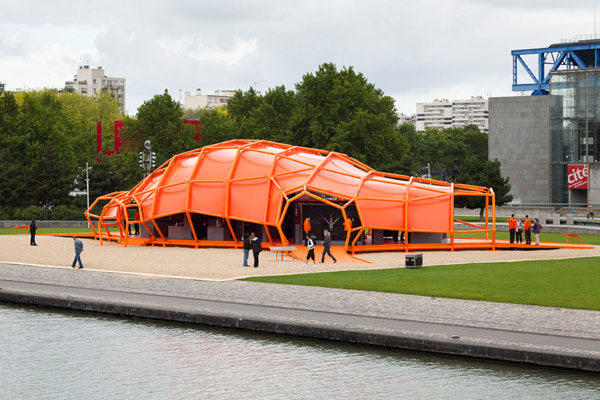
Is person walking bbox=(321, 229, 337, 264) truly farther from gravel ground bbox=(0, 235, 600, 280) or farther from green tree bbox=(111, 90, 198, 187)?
green tree bbox=(111, 90, 198, 187)

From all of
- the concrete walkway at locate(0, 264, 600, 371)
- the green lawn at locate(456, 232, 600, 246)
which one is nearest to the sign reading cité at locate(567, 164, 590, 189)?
the green lawn at locate(456, 232, 600, 246)

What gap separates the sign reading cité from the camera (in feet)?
296

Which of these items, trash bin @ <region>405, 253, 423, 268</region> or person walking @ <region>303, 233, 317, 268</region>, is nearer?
trash bin @ <region>405, 253, 423, 268</region>

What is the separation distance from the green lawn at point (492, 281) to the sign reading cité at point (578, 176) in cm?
5907

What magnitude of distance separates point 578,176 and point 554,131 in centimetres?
595

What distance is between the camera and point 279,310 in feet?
71.4

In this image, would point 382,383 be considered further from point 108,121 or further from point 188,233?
point 108,121

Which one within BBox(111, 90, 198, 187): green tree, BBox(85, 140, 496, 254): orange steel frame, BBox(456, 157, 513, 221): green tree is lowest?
BBox(85, 140, 496, 254): orange steel frame

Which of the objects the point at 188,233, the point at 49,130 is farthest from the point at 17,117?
the point at 188,233

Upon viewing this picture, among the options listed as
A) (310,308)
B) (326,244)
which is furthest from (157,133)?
(310,308)

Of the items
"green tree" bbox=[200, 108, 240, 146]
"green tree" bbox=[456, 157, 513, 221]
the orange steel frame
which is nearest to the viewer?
the orange steel frame

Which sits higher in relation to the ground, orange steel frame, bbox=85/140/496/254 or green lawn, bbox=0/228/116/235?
orange steel frame, bbox=85/140/496/254

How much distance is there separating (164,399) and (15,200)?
65217 millimetres

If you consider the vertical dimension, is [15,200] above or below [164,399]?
above
